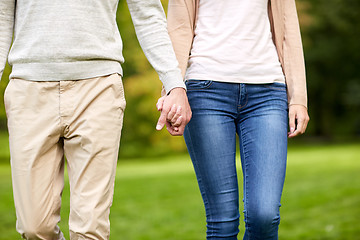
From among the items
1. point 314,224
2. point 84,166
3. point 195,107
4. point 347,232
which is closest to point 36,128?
point 84,166

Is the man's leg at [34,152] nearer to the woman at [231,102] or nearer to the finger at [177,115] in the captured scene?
the finger at [177,115]

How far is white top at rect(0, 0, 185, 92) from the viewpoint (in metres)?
2.54

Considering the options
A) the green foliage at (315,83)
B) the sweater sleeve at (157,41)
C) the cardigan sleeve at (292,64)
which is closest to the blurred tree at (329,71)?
the green foliage at (315,83)

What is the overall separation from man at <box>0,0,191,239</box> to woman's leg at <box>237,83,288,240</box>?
72 centimetres

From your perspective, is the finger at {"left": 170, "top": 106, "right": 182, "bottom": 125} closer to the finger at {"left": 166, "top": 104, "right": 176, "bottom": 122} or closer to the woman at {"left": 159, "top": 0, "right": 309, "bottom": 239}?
the finger at {"left": 166, "top": 104, "right": 176, "bottom": 122}

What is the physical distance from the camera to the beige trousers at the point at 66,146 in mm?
2568

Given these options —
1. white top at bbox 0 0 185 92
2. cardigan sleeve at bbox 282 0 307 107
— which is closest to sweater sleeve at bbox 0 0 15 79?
white top at bbox 0 0 185 92

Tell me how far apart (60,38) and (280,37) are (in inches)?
47.8

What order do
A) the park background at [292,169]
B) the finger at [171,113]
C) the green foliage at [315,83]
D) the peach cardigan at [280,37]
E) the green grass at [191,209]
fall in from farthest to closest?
the green foliage at [315,83], the park background at [292,169], the green grass at [191,209], the peach cardigan at [280,37], the finger at [171,113]

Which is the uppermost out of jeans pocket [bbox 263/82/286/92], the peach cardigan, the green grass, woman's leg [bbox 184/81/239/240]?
the peach cardigan

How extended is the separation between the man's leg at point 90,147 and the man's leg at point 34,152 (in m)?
0.07

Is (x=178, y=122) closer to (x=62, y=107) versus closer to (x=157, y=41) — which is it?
(x=157, y=41)

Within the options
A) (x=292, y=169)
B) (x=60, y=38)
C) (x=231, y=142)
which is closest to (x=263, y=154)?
(x=231, y=142)

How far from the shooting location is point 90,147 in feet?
8.43
